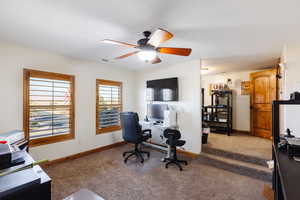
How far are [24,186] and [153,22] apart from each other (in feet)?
6.36

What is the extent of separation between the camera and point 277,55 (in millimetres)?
→ 3023

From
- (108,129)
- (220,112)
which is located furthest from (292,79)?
(108,129)

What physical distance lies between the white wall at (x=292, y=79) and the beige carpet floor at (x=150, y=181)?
1.15 meters

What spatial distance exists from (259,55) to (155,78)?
2.58m

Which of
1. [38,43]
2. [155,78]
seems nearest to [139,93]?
[155,78]

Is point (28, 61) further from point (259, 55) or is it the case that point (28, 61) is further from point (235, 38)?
point (259, 55)

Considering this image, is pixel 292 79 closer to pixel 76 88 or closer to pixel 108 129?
pixel 108 129

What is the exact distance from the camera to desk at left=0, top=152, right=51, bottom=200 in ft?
2.48

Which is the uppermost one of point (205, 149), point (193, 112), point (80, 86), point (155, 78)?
point (155, 78)

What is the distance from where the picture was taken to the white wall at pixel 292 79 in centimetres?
237

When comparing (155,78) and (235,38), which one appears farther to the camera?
(155,78)

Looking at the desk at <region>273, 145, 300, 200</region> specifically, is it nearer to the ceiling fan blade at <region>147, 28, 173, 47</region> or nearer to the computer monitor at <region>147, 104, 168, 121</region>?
the ceiling fan blade at <region>147, 28, 173, 47</region>

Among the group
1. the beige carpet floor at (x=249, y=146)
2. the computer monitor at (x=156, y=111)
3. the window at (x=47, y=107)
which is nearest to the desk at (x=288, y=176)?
the beige carpet floor at (x=249, y=146)

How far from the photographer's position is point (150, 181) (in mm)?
2412
